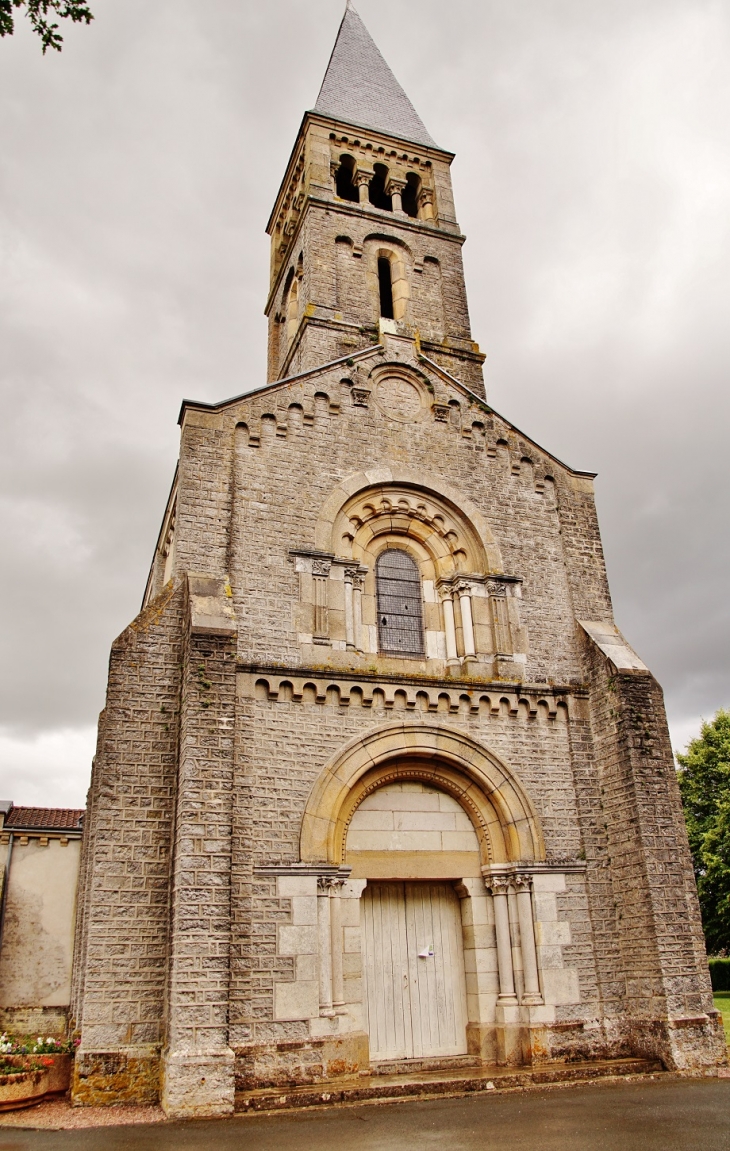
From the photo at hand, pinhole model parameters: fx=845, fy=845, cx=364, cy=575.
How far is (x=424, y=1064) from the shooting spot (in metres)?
12.2

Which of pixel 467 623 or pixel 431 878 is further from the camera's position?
pixel 467 623

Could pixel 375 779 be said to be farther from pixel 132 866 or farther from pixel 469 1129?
pixel 469 1129

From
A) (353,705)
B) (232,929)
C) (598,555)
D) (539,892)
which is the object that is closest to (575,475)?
(598,555)

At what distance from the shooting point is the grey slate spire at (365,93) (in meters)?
23.3

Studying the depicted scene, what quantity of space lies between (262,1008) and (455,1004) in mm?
3310

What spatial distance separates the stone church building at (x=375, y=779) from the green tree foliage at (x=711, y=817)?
17581 mm

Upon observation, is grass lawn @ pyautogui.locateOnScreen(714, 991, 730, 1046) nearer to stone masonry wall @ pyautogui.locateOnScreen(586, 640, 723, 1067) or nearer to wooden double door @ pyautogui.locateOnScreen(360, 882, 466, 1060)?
stone masonry wall @ pyautogui.locateOnScreen(586, 640, 723, 1067)

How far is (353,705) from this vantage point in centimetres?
1325

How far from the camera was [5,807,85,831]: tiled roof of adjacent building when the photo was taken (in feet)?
67.6

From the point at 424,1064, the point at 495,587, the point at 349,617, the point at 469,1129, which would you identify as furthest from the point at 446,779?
the point at 469,1129

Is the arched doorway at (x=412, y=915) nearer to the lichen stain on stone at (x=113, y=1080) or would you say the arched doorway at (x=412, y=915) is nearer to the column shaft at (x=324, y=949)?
the column shaft at (x=324, y=949)

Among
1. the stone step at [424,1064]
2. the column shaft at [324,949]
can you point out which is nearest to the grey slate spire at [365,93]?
the column shaft at [324,949]

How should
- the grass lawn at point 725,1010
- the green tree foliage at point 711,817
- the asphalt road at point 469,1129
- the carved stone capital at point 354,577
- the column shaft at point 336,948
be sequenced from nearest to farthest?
the asphalt road at point 469,1129
the column shaft at point 336,948
the carved stone capital at point 354,577
the grass lawn at point 725,1010
the green tree foliage at point 711,817

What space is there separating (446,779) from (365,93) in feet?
67.8
